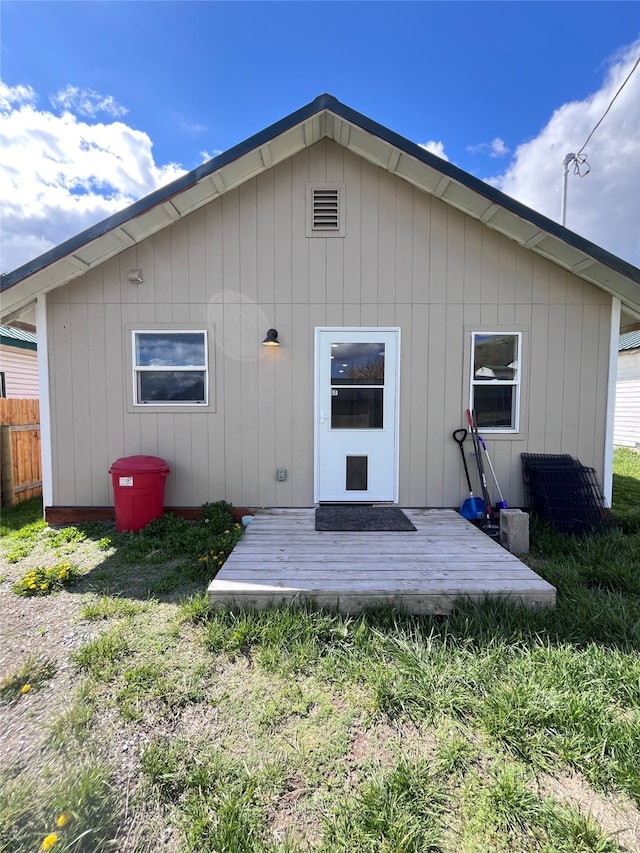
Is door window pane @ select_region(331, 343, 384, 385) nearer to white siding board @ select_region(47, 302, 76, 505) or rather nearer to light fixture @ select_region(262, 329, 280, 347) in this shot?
light fixture @ select_region(262, 329, 280, 347)

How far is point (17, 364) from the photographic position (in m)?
9.11

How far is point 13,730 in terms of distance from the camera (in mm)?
1729

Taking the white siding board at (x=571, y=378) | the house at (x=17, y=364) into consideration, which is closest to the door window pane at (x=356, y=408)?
the white siding board at (x=571, y=378)

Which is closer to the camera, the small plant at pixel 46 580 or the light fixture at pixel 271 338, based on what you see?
the small plant at pixel 46 580

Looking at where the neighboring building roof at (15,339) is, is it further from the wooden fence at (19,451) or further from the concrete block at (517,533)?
the concrete block at (517,533)

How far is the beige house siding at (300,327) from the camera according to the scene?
432 cm

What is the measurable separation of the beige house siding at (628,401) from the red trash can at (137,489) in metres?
10.8

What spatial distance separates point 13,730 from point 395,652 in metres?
1.88

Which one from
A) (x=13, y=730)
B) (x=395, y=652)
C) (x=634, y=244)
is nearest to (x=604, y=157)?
(x=634, y=244)

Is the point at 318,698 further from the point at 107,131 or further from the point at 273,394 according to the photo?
the point at 107,131

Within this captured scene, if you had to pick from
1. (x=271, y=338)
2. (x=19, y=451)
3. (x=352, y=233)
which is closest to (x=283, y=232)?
(x=352, y=233)

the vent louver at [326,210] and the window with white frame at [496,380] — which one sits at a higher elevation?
the vent louver at [326,210]

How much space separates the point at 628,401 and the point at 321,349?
9.85m

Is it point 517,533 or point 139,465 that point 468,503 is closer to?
point 517,533
